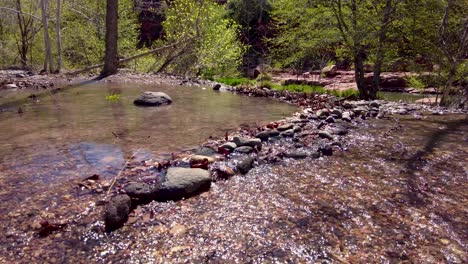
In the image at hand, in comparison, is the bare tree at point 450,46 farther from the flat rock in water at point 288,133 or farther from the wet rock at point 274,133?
the wet rock at point 274,133

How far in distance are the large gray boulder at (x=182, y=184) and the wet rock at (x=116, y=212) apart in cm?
39

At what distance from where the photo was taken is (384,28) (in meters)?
10.8

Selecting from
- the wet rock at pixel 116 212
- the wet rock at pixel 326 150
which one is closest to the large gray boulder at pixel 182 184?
the wet rock at pixel 116 212

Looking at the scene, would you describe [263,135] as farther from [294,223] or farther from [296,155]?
[294,223]

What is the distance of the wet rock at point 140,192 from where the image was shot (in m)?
3.30

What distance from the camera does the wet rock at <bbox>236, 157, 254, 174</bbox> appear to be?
414 centimetres

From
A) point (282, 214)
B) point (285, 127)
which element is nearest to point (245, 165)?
point (282, 214)

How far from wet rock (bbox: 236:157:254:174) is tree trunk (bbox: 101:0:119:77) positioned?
12344mm

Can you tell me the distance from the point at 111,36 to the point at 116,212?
1325 centimetres

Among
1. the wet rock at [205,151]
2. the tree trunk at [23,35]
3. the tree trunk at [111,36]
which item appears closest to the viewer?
the wet rock at [205,151]

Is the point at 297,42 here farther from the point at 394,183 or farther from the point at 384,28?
the point at 394,183

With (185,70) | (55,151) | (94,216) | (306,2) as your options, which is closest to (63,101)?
(55,151)

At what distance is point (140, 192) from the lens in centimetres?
335

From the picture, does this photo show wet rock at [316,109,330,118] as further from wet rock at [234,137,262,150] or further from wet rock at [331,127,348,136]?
wet rock at [234,137,262,150]
